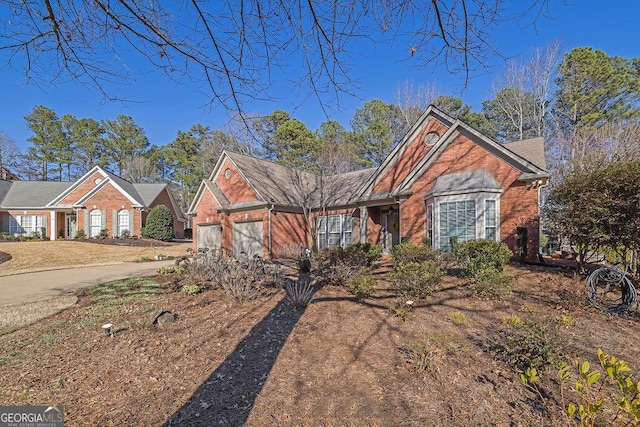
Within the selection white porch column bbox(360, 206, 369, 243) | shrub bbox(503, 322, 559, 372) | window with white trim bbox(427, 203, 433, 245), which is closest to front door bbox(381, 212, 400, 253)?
white porch column bbox(360, 206, 369, 243)

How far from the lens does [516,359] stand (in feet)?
13.7

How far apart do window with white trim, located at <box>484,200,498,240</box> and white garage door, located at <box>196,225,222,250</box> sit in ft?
49.7

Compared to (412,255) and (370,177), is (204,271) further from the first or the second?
(370,177)

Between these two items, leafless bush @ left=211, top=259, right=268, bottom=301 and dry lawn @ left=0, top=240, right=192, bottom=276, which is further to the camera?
dry lawn @ left=0, top=240, right=192, bottom=276

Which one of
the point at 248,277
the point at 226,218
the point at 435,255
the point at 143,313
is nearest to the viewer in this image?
the point at 143,313

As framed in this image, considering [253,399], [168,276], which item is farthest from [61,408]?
[168,276]

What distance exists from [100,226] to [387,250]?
82.6ft

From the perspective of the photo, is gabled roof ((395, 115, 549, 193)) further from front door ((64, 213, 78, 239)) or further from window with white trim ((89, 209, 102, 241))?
front door ((64, 213, 78, 239))

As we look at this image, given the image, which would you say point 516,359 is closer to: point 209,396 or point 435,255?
point 209,396

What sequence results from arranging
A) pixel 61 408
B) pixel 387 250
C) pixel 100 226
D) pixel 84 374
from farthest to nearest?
pixel 100 226
pixel 387 250
pixel 84 374
pixel 61 408

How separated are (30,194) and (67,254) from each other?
16903mm

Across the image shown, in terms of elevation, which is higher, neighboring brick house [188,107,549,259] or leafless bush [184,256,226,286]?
neighboring brick house [188,107,549,259]

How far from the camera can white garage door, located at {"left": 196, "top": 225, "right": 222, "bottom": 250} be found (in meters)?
20.2

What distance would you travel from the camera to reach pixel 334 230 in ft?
62.4
